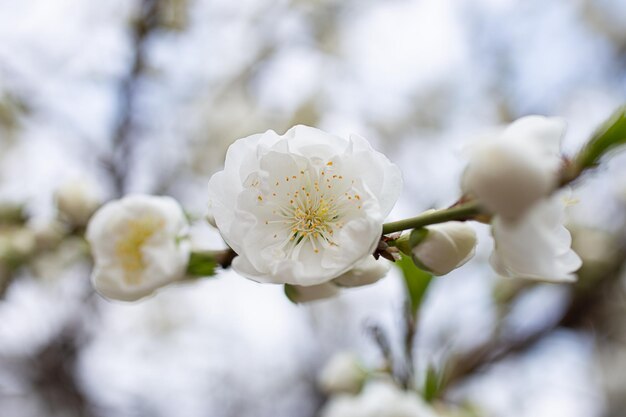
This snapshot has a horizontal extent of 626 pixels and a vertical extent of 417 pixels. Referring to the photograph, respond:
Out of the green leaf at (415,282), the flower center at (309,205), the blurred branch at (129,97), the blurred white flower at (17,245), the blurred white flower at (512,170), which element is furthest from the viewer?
the blurred branch at (129,97)

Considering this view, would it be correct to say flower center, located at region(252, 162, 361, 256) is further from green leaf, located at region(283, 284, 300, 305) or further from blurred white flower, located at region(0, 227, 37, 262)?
blurred white flower, located at region(0, 227, 37, 262)

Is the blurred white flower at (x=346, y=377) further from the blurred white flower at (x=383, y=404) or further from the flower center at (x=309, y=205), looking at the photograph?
the flower center at (x=309, y=205)

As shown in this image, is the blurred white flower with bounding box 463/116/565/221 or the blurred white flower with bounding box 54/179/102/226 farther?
the blurred white flower with bounding box 54/179/102/226

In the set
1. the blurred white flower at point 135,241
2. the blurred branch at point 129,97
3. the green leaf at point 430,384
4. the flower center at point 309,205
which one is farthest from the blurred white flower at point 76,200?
the blurred branch at point 129,97

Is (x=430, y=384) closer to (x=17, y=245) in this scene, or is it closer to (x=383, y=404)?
(x=383, y=404)

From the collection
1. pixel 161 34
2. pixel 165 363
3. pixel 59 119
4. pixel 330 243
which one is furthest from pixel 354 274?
pixel 165 363

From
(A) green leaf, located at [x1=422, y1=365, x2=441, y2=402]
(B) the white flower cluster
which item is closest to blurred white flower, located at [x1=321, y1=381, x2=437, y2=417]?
(A) green leaf, located at [x1=422, y1=365, x2=441, y2=402]

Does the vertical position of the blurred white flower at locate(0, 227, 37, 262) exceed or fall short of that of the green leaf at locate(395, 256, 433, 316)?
it falls short
